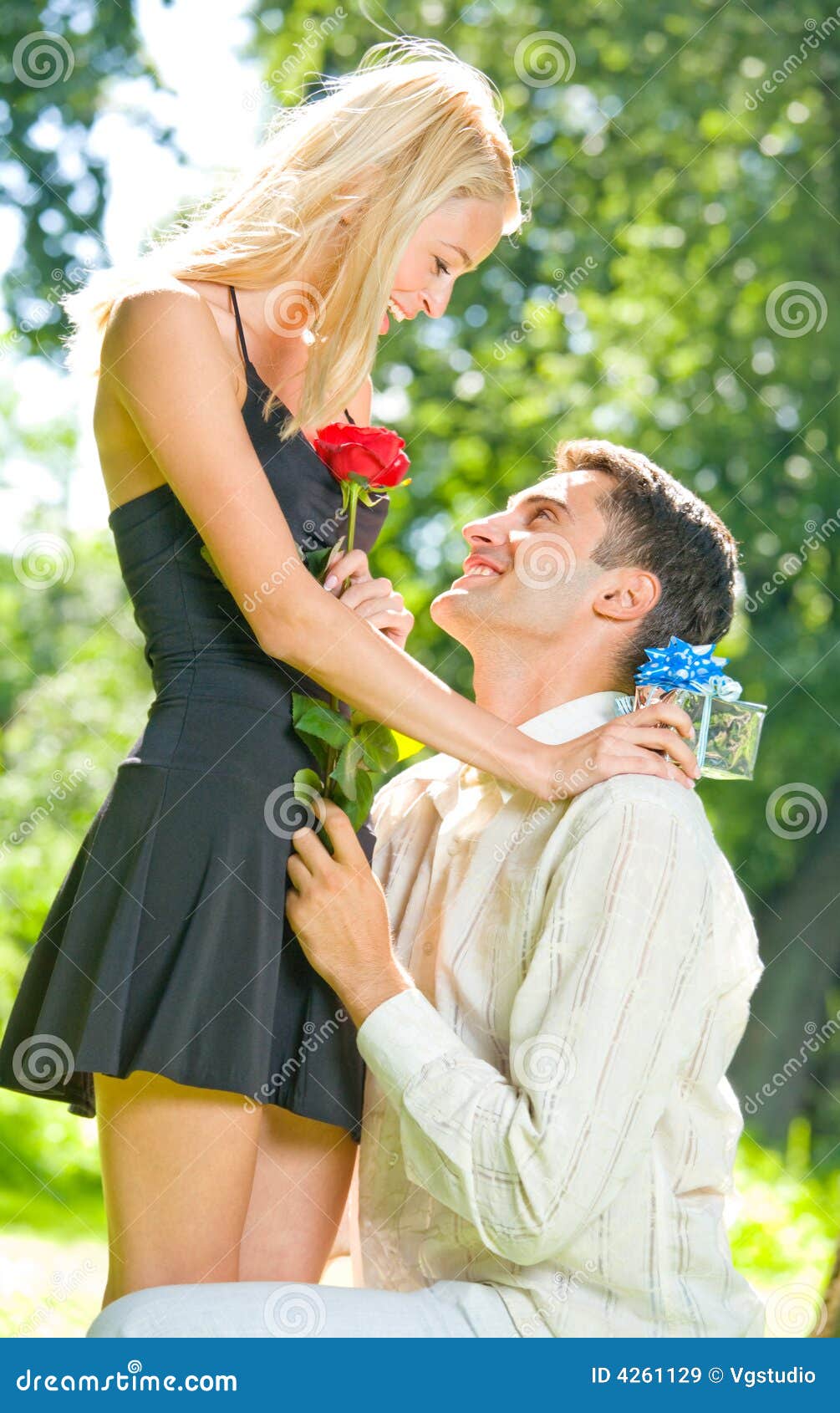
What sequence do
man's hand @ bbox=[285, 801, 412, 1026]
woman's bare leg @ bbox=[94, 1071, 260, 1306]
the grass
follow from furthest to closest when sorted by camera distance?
the grass < man's hand @ bbox=[285, 801, 412, 1026] < woman's bare leg @ bbox=[94, 1071, 260, 1306]

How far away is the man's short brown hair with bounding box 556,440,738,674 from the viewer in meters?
2.88

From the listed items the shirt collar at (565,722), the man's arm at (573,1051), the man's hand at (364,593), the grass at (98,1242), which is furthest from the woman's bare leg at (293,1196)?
the grass at (98,1242)

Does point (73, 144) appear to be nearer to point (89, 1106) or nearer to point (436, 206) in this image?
point (436, 206)

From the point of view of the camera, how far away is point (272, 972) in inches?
91.2

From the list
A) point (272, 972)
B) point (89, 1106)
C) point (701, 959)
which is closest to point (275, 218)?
point (272, 972)

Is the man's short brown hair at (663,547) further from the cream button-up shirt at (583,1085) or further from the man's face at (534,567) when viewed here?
the cream button-up shirt at (583,1085)

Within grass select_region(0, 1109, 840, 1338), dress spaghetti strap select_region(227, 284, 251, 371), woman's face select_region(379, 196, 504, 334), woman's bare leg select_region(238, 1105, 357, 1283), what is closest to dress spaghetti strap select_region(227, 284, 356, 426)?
dress spaghetti strap select_region(227, 284, 251, 371)

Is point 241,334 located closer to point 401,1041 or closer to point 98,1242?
point 401,1041

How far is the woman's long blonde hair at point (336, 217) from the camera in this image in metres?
2.37

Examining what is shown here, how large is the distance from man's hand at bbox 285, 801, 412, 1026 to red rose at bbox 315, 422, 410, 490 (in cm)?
59

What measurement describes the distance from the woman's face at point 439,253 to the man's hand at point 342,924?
92 centimetres

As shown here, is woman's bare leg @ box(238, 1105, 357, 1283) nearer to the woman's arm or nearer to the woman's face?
the woman's arm

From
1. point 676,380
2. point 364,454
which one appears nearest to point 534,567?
point 364,454

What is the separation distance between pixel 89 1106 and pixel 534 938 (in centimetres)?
84
